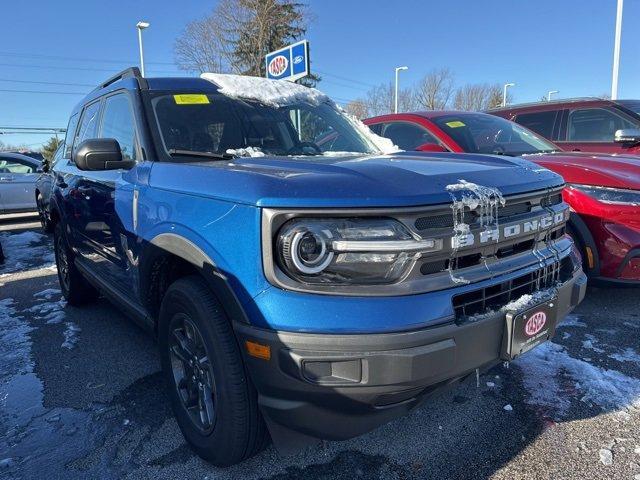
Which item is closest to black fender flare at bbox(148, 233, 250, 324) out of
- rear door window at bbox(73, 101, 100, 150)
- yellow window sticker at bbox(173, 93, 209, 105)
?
yellow window sticker at bbox(173, 93, 209, 105)

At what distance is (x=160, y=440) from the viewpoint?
2.44 metres

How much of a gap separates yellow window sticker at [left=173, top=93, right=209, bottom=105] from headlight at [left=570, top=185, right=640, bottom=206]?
9.87 ft

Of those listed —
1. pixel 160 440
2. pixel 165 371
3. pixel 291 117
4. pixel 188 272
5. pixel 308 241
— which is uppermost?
pixel 291 117

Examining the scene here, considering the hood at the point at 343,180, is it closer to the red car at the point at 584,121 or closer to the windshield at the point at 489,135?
→ the windshield at the point at 489,135

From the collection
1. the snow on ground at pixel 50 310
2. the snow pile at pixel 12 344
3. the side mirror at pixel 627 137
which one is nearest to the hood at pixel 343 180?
the snow pile at pixel 12 344

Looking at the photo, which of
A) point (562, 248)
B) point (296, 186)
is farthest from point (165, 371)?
point (562, 248)

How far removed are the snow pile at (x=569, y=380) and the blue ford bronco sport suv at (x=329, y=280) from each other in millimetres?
713

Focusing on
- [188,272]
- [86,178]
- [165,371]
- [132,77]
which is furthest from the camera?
[86,178]

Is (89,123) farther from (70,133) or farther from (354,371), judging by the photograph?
(354,371)

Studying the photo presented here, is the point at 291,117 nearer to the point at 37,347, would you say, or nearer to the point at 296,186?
the point at 296,186

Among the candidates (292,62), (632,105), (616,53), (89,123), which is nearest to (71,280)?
(89,123)

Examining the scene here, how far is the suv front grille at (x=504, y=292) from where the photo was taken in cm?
182

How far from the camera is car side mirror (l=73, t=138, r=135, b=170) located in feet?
8.58

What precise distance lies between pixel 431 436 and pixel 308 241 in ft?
4.38
